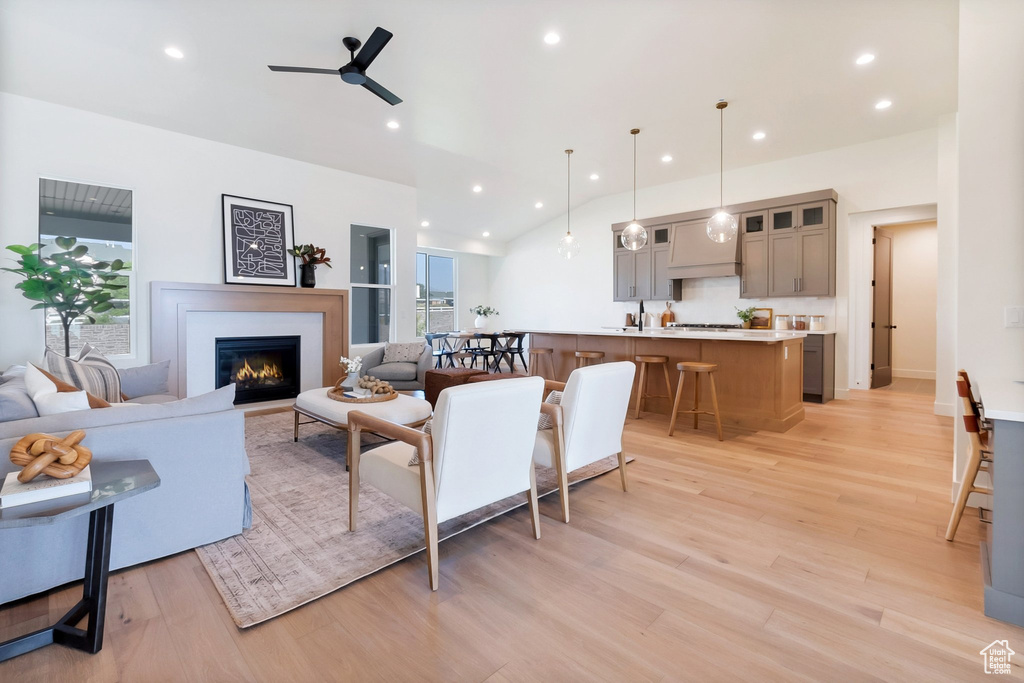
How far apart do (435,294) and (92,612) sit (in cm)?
923

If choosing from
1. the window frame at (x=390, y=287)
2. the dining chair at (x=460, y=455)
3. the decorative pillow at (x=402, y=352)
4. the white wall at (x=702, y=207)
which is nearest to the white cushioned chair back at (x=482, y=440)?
the dining chair at (x=460, y=455)

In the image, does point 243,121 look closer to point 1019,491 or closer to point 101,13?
point 101,13

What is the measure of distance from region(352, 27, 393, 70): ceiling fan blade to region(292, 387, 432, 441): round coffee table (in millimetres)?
2471

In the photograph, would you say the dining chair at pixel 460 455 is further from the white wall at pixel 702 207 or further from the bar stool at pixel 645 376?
the white wall at pixel 702 207

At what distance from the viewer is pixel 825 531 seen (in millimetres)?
2344

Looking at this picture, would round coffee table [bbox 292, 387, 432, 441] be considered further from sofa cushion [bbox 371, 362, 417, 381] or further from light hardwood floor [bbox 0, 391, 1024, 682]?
sofa cushion [bbox 371, 362, 417, 381]

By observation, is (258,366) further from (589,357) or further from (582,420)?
(582,420)

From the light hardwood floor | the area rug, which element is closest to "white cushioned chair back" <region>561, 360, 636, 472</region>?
the light hardwood floor

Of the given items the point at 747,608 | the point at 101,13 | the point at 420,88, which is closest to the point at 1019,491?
the point at 747,608

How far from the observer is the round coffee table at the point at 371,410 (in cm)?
321

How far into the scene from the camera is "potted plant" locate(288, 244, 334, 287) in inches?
217

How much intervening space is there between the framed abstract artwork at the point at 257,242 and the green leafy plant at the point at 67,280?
3.27 ft

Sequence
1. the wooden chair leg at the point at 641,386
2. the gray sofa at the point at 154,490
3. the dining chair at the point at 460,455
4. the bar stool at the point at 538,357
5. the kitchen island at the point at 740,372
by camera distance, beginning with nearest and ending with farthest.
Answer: the gray sofa at the point at 154,490, the dining chair at the point at 460,455, the kitchen island at the point at 740,372, the wooden chair leg at the point at 641,386, the bar stool at the point at 538,357

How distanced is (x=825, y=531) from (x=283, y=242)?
5.76m
